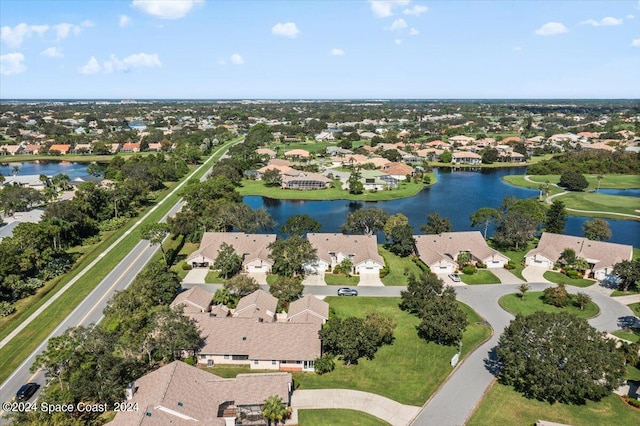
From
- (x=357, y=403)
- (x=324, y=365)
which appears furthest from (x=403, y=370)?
(x=324, y=365)

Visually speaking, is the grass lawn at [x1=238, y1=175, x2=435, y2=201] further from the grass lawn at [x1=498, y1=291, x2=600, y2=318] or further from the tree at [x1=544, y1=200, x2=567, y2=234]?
the grass lawn at [x1=498, y1=291, x2=600, y2=318]

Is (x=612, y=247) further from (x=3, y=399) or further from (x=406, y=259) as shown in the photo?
(x=3, y=399)

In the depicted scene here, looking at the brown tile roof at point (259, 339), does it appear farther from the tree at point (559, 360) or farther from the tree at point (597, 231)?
the tree at point (597, 231)

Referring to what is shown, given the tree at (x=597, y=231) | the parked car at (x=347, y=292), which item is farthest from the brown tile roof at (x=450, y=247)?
the tree at (x=597, y=231)

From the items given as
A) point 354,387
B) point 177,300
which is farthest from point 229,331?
point 354,387

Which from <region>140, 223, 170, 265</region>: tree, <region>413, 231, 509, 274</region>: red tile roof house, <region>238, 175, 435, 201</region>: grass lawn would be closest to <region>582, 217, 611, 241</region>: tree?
<region>413, 231, 509, 274</region>: red tile roof house

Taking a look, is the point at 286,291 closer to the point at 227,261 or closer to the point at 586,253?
the point at 227,261
